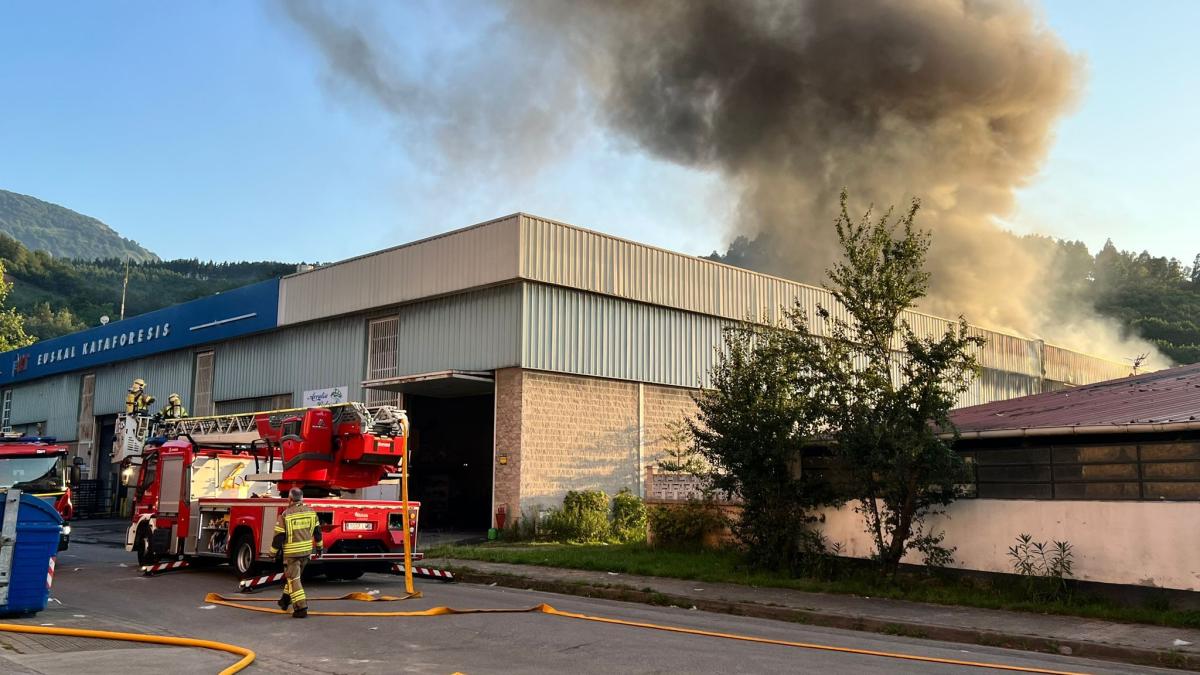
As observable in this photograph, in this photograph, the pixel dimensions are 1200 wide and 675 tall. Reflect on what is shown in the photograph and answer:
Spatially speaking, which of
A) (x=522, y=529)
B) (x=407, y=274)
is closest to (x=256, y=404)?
(x=407, y=274)

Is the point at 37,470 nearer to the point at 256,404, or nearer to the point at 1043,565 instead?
the point at 256,404

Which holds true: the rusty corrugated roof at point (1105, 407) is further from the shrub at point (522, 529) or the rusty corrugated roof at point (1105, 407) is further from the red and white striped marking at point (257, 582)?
the red and white striped marking at point (257, 582)

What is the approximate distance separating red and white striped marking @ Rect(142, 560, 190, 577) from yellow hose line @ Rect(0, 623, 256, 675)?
21.8ft

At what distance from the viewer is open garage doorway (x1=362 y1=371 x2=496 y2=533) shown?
29.4 metres

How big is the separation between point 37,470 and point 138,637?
9453 mm

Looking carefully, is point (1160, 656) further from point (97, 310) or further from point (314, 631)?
point (97, 310)

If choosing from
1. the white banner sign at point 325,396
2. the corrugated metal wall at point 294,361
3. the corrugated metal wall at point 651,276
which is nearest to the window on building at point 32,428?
the corrugated metal wall at point 294,361

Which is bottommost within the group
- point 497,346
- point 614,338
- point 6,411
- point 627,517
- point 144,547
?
point 144,547

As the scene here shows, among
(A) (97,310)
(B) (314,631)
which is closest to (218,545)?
(B) (314,631)

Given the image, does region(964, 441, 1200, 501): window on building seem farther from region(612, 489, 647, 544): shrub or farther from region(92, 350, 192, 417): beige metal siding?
region(92, 350, 192, 417): beige metal siding

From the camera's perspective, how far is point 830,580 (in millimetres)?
14922

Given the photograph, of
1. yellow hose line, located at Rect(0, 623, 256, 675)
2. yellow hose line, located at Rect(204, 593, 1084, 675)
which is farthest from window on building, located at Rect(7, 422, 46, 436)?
yellow hose line, located at Rect(0, 623, 256, 675)

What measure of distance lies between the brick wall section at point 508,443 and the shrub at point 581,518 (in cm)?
108

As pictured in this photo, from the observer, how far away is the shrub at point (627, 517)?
2441cm
